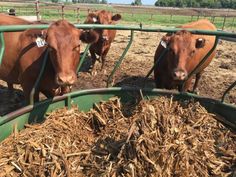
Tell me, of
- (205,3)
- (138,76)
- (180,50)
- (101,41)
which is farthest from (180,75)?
(205,3)

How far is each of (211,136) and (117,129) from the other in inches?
40.8

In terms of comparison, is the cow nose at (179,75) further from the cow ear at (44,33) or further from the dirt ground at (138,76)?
the cow ear at (44,33)

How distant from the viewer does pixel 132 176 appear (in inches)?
109

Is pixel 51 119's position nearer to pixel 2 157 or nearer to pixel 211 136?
pixel 2 157

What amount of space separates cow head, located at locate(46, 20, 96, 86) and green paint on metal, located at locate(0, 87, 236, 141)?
0.98ft

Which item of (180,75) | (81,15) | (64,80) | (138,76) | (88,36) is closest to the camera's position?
(64,80)

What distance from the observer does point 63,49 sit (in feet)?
11.8

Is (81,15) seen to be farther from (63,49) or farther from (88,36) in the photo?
(63,49)

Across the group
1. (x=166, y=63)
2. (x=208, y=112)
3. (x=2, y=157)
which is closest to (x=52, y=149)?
(x=2, y=157)

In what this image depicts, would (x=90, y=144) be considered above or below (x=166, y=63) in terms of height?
below

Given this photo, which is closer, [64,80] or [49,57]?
[64,80]

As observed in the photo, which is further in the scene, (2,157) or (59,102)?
(59,102)

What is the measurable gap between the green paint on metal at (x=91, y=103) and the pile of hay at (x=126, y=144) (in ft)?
0.31

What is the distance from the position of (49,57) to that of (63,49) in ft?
1.19
